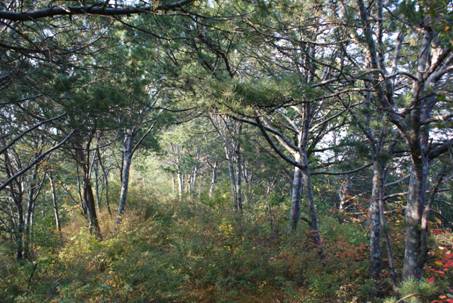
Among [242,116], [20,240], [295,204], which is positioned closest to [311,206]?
[295,204]

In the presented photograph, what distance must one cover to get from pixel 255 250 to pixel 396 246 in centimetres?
328

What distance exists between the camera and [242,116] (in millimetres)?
4848

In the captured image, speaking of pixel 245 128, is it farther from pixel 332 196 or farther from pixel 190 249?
pixel 332 196

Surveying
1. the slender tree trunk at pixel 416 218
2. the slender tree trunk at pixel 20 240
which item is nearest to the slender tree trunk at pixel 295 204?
the slender tree trunk at pixel 416 218

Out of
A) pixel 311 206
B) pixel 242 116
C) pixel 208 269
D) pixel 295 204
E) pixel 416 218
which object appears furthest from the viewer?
pixel 295 204

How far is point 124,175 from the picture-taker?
10555 mm

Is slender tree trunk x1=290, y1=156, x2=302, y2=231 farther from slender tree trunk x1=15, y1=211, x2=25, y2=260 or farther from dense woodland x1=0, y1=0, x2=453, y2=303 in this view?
slender tree trunk x1=15, y1=211, x2=25, y2=260

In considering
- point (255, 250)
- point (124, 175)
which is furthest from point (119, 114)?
point (255, 250)

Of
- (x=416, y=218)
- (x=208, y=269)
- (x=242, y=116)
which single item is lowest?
(x=208, y=269)

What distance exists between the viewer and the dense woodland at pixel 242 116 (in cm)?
373

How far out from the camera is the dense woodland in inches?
147

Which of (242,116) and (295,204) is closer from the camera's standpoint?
(242,116)

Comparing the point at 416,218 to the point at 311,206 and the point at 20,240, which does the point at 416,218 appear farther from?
the point at 20,240

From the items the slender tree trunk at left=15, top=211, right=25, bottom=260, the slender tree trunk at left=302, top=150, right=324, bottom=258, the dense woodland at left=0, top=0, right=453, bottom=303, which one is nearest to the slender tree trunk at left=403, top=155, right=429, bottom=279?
the dense woodland at left=0, top=0, right=453, bottom=303
